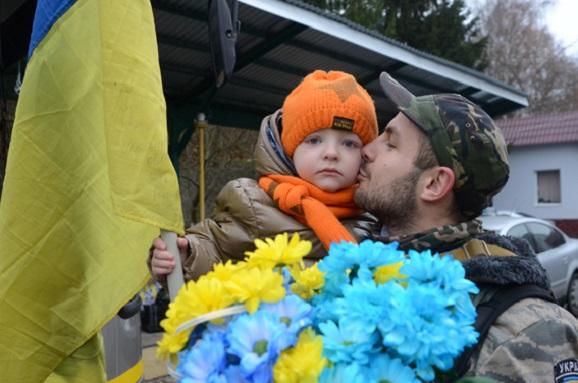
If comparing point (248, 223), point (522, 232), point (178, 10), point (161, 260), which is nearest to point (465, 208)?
point (248, 223)

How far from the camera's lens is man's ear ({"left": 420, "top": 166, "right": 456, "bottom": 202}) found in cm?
166

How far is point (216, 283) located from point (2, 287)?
1288mm

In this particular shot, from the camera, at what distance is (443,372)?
1207 mm

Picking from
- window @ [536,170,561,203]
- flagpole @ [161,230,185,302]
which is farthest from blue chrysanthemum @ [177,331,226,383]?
window @ [536,170,561,203]

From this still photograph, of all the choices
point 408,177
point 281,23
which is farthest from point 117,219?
point 281,23

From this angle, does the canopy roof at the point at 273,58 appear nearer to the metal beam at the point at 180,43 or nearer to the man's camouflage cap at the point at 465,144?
the metal beam at the point at 180,43

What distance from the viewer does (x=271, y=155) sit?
2.37 m

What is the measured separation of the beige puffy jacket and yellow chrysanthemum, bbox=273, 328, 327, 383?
104 cm

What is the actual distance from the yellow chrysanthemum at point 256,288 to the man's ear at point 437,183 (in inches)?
27.5

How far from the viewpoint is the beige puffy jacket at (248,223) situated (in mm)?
2156

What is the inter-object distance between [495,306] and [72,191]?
1.40 meters

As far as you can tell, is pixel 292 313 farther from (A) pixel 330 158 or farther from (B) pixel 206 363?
(A) pixel 330 158

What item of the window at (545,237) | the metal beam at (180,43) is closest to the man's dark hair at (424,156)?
the metal beam at (180,43)

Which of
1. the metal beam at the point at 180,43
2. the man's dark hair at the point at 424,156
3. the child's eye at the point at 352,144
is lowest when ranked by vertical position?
the man's dark hair at the point at 424,156
